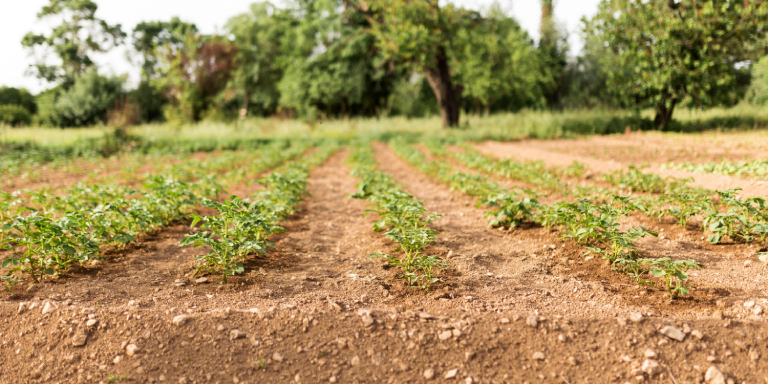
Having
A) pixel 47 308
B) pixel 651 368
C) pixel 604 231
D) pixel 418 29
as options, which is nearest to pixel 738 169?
pixel 604 231

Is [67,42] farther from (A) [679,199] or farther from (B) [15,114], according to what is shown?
(A) [679,199]

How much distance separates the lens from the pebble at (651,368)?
2.12 metres

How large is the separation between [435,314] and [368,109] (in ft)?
98.7

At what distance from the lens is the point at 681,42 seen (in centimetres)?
1492

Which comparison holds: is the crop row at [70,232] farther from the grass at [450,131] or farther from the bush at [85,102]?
the bush at [85,102]

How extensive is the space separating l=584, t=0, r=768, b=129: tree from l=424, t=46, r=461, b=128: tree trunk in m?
6.38

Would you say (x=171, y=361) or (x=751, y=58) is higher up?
(x=751, y=58)

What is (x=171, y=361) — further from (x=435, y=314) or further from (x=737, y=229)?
(x=737, y=229)

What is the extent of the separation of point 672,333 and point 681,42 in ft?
55.9

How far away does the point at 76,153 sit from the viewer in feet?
46.9

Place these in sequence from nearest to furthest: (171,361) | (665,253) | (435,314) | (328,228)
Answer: (171,361) < (435,314) < (665,253) < (328,228)

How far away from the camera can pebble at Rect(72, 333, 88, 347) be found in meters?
2.36

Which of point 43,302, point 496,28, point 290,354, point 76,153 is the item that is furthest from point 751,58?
point 76,153

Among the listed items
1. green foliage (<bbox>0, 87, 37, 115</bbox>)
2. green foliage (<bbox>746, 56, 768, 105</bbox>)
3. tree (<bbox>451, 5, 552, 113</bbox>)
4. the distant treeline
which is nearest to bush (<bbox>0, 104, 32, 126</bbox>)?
the distant treeline
